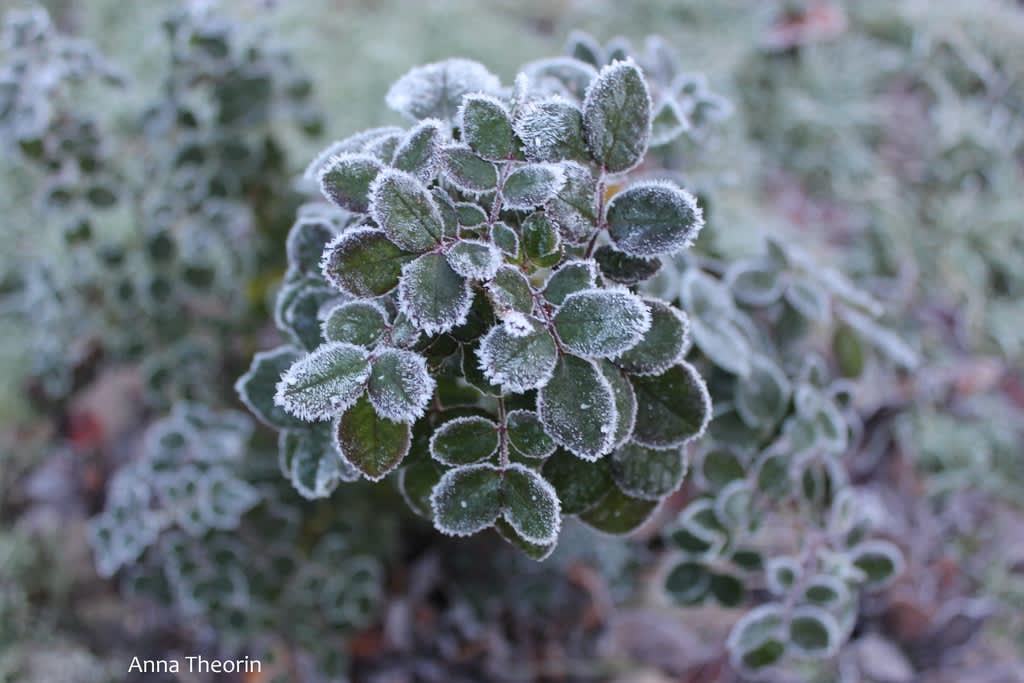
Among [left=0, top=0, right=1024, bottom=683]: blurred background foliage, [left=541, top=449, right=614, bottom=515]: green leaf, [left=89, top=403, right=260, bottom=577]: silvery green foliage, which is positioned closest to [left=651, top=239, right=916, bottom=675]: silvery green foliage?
[left=0, top=0, right=1024, bottom=683]: blurred background foliage

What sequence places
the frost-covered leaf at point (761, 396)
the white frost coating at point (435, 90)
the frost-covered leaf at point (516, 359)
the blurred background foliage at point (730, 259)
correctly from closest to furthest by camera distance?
the frost-covered leaf at point (516, 359) < the white frost coating at point (435, 90) < the frost-covered leaf at point (761, 396) < the blurred background foliage at point (730, 259)

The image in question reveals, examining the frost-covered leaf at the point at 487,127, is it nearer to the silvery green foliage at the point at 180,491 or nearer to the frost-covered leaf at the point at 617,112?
the frost-covered leaf at the point at 617,112

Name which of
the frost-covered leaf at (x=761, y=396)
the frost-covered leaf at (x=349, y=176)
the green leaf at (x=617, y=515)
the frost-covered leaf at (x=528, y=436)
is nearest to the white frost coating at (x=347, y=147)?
the frost-covered leaf at (x=349, y=176)

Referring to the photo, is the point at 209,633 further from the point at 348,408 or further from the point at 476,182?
the point at 476,182

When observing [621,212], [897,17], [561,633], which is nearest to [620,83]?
[621,212]

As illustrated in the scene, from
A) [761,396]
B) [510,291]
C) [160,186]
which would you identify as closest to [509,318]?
[510,291]

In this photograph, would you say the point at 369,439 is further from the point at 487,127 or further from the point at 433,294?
the point at 487,127

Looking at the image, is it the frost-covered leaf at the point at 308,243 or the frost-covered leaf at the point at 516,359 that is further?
the frost-covered leaf at the point at 308,243
